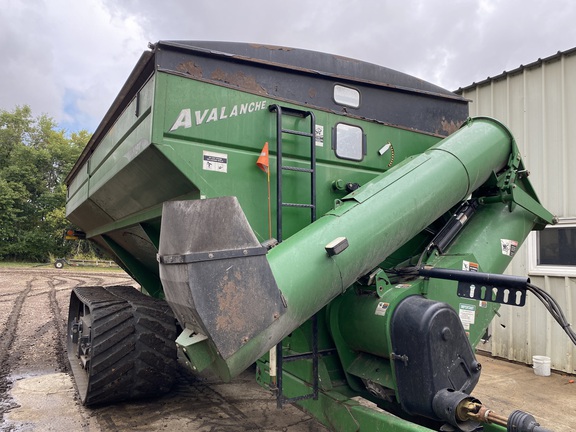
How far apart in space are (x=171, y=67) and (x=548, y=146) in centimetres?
543

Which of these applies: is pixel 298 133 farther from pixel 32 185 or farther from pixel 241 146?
pixel 32 185

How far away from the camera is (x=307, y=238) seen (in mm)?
2318

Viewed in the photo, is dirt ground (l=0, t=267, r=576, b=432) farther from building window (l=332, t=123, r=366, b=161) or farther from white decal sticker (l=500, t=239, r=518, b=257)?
building window (l=332, t=123, r=366, b=161)

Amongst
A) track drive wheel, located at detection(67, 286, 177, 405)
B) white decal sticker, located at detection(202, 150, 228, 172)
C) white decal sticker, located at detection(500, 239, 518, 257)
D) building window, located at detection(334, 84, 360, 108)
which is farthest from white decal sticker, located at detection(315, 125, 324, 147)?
track drive wheel, located at detection(67, 286, 177, 405)

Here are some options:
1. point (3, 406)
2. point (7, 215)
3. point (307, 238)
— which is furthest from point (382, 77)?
point (7, 215)

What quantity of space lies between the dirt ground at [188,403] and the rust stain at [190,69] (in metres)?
2.72

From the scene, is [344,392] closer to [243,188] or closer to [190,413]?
[243,188]

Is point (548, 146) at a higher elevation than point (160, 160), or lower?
higher

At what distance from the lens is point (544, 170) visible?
20.3ft

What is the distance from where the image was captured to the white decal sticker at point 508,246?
335 centimetres

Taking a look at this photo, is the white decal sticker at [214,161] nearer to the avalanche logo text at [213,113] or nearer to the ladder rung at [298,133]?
the avalanche logo text at [213,113]

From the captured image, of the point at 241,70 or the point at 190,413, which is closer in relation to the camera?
the point at 241,70

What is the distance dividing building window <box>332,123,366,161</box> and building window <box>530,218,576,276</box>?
3.96 m

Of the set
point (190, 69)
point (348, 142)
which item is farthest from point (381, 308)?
point (190, 69)
